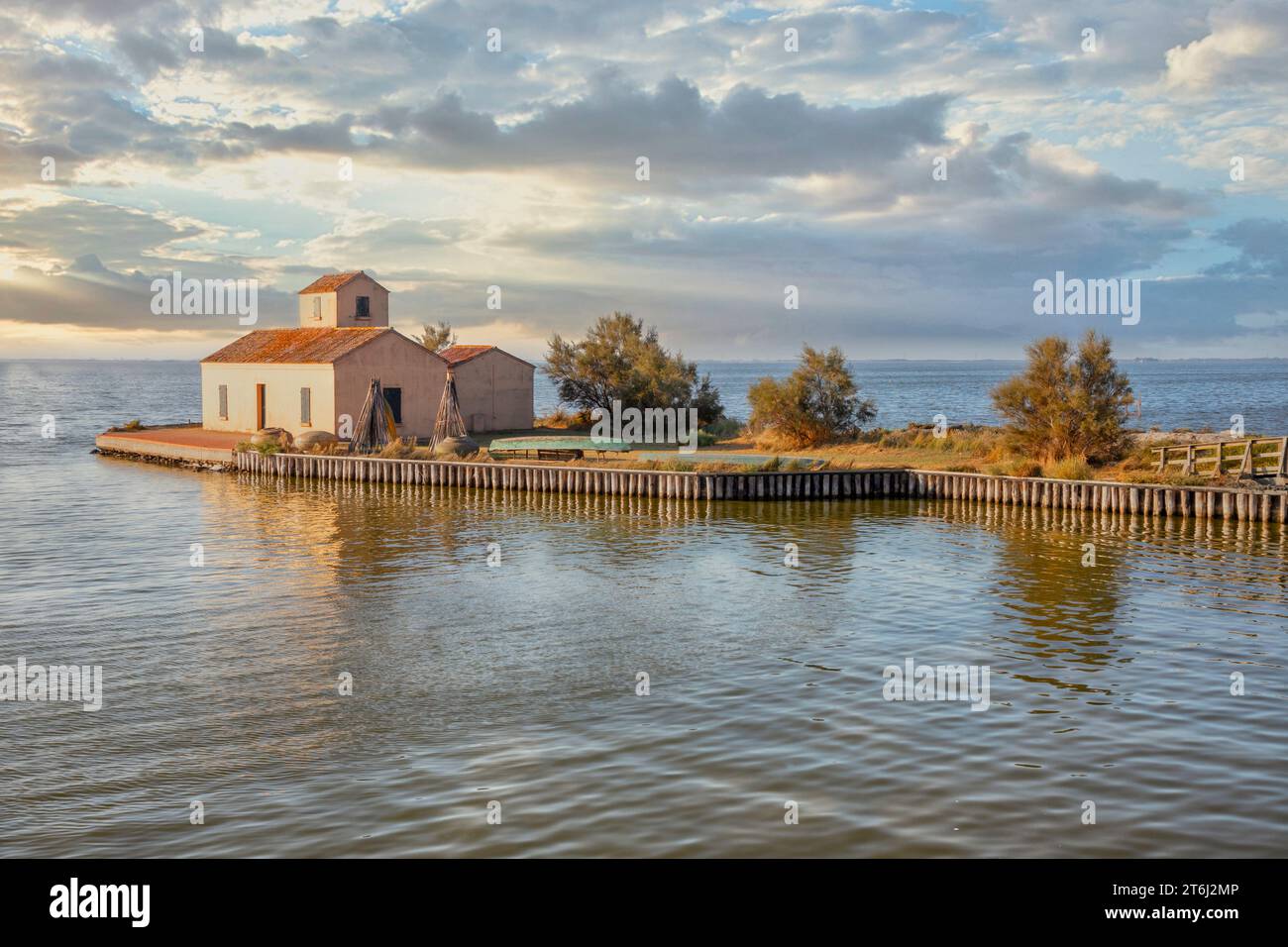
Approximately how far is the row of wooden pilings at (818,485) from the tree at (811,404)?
10803 millimetres

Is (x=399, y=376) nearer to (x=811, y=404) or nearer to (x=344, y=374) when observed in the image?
(x=344, y=374)

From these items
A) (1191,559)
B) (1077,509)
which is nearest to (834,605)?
(1191,559)

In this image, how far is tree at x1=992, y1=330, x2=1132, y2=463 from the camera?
122ft

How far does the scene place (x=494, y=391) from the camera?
5306 centimetres

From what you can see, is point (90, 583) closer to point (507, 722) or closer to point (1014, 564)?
point (507, 722)

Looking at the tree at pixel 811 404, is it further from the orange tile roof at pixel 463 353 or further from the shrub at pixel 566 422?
the orange tile roof at pixel 463 353

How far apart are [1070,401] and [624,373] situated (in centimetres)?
2272

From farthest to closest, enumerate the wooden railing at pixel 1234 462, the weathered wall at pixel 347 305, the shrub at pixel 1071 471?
the weathered wall at pixel 347 305 → the shrub at pixel 1071 471 → the wooden railing at pixel 1234 462

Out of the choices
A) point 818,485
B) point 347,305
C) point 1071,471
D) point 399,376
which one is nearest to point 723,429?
point 399,376

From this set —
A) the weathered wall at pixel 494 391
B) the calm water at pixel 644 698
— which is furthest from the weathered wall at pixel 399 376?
the calm water at pixel 644 698

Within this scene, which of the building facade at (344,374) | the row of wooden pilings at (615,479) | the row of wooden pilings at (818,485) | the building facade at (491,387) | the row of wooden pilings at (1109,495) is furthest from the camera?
the building facade at (491,387)

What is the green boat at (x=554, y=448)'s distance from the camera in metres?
42.0

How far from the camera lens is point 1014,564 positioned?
78.5 feet
